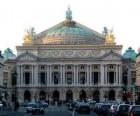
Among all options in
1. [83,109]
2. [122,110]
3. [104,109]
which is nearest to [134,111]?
[122,110]

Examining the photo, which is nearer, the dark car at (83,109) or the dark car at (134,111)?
the dark car at (134,111)

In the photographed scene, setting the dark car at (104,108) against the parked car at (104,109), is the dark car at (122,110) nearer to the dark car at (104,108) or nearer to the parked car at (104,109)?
the parked car at (104,109)

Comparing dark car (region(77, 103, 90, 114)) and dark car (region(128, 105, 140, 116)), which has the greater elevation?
dark car (region(128, 105, 140, 116))

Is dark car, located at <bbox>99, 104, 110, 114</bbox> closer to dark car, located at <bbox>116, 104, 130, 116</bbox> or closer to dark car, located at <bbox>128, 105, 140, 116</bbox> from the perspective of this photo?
dark car, located at <bbox>116, 104, 130, 116</bbox>

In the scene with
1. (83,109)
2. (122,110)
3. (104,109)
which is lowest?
(83,109)

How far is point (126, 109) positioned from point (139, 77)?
96052 mm

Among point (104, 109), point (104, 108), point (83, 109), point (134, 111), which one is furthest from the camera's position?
point (83, 109)

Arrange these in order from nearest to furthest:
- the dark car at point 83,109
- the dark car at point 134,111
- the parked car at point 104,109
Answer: the dark car at point 134,111, the parked car at point 104,109, the dark car at point 83,109

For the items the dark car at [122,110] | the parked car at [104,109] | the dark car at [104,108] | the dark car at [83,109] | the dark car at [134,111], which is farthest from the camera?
the dark car at [83,109]

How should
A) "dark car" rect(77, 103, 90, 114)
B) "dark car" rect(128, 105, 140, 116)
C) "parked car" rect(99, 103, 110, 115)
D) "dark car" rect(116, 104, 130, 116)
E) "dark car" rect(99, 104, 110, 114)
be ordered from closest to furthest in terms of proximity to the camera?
"dark car" rect(128, 105, 140, 116)
"dark car" rect(116, 104, 130, 116)
"parked car" rect(99, 103, 110, 115)
"dark car" rect(99, 104, 110, 114)
"dark car" rect(77, 103, 90, 114)

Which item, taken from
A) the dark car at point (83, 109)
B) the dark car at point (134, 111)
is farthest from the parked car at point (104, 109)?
the dark car at point (134, 111)

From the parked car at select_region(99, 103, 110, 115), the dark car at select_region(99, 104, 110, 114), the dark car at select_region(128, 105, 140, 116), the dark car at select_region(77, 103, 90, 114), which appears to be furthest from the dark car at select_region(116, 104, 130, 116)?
the dark car at select_region(77, 103, 90, 114)

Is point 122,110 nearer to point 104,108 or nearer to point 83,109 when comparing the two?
point 104,108

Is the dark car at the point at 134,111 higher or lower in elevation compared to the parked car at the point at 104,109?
higher
